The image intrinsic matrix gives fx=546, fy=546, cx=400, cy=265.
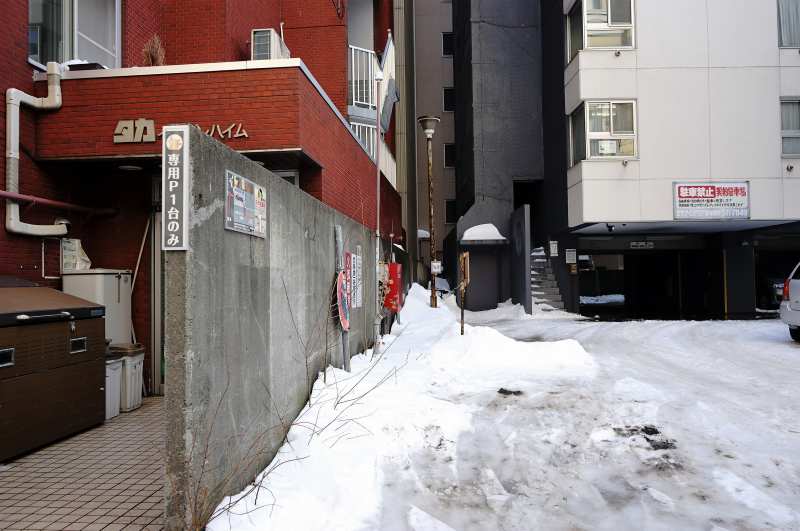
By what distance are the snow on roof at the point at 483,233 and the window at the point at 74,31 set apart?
15069 millimetres

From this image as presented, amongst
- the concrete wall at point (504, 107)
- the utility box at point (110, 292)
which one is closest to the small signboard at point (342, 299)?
the utility box at point (110, 292)

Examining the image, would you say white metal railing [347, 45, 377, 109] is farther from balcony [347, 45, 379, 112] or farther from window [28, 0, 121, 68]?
window [28, 0, 121, 68]

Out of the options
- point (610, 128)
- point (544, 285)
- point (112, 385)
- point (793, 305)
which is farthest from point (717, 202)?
point (112, 385)

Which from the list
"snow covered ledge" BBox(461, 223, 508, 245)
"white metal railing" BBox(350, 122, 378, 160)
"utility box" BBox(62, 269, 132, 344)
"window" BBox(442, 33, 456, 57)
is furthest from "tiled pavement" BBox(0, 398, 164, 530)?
"window" BBox(442, 33, 456, 57)

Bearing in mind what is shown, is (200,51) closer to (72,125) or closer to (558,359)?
(72,125)

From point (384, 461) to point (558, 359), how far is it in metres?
5.19

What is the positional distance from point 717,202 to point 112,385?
57.1 ft

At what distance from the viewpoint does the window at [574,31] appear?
1876 cm

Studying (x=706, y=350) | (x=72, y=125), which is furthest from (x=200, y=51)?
(x=706, y=350)

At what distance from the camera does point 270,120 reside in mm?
8203

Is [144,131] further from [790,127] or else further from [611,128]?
[790,127]

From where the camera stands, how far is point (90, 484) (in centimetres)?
483

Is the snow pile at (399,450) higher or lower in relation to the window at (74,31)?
lower

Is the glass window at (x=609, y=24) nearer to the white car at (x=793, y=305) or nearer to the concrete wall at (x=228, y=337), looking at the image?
the white car at (x=793, y=305)
